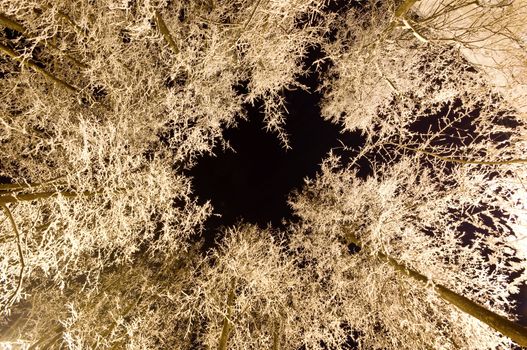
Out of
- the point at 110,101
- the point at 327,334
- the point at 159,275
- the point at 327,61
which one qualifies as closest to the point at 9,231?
the point at 110,101

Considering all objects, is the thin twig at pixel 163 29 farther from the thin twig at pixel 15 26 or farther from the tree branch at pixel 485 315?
the tree branch at pixel 485 315

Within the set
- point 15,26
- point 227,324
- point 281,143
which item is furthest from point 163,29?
point 227,324

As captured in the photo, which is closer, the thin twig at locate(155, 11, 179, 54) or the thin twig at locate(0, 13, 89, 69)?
the thin twig at locate(0, 13, 89, 69)

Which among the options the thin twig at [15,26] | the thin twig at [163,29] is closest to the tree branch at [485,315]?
the thin twig at [163,29]

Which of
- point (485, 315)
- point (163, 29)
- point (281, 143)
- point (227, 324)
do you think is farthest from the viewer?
point (281, 143)

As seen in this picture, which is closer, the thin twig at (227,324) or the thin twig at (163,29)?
the thin twig at (163,29)

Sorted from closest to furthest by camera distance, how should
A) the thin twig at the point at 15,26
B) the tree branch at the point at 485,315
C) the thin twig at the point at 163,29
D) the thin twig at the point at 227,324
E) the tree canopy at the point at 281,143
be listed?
the tree branch at the point at 485,315 < the thin twig at the point at 15,26 < the tree canopy at the point at 281,143 < the thin twig at the point at 163,29 < the thin twig at the point at 227,324

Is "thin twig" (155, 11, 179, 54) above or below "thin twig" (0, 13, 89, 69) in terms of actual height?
above

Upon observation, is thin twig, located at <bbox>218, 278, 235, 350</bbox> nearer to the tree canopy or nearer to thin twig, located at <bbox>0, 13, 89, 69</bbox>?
the tree canopy

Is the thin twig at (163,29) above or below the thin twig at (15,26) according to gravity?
above

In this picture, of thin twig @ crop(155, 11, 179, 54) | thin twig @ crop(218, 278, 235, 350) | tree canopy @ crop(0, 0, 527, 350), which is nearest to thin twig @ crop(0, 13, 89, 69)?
tree canopy @ crop(0, 0, 527, 350)

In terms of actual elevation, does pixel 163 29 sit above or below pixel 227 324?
above

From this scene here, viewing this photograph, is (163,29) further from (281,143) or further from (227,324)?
(227,324)
